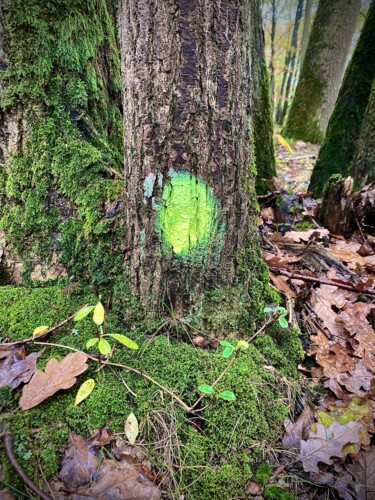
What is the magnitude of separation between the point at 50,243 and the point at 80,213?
10.6 inches

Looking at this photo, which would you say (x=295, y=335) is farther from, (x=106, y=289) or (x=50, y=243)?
(x=50, y=243)

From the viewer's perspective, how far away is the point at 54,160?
1872 mm

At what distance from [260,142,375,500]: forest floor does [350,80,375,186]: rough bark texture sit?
0.86 meters

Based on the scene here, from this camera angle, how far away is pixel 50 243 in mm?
1886

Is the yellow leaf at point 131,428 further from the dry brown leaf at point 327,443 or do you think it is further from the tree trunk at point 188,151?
the dry brown leaf at point 327,443

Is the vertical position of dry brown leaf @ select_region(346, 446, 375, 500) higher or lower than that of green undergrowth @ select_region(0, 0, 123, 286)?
lower

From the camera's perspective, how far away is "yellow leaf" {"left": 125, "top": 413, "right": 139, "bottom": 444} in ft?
4.25

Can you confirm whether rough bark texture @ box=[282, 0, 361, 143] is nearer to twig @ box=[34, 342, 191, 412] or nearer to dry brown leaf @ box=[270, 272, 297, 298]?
dry brown leaf @ box=[270, 272, 297, 298]

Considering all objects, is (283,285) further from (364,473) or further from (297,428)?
(364,473)

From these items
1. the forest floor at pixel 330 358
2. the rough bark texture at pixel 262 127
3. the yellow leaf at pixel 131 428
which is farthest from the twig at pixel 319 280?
the rough bark texture at pixel 262 127

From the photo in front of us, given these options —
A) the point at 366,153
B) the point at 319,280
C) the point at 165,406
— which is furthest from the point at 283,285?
the point at 366,153

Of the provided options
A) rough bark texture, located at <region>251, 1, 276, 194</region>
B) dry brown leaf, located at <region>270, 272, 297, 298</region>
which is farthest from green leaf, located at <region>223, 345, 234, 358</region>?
Result: rough bark texture, located at <region>251, 1, 276, 194</region>

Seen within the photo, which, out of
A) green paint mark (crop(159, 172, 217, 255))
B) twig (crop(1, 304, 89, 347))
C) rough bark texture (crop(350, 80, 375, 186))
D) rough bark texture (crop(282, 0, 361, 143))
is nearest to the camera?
green paint mark (crop(159, 172, 217, 255))

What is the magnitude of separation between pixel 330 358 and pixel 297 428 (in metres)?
0.52
